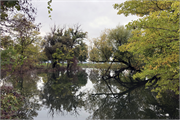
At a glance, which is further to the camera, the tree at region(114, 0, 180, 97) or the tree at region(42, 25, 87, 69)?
the tree at region(42, 25, 87, 69)

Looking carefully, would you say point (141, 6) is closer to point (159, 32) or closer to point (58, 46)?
point (159, 32)

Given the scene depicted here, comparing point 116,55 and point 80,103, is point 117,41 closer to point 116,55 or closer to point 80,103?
point 116,55

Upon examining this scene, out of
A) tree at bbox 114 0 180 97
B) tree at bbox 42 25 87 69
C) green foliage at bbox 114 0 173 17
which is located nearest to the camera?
tree at bbox 114 0 180 97

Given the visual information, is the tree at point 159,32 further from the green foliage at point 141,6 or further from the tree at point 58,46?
the tree at point 58,46

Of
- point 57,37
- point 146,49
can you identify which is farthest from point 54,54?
point 146,49

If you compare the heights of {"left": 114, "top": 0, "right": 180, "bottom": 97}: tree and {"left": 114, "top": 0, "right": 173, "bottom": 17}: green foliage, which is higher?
{"left": 114, "top": 0, "right": 173, "bottom": 17}: green foliage

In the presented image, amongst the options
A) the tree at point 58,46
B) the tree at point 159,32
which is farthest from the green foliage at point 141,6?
the tree at point 58,46

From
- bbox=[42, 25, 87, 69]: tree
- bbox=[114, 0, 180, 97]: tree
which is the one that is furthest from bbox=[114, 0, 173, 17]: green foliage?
bbox=[42, 25, 87, 69]: tree

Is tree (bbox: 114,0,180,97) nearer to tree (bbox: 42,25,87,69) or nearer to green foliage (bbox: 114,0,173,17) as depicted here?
green foliage (bbox: 114,0,173,17)

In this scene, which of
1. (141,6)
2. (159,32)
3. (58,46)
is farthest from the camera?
(58,46)

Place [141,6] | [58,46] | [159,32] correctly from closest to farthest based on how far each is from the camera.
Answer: [159,32] → [141,6] → [58,46]

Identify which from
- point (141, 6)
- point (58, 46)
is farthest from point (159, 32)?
point (58, 46)

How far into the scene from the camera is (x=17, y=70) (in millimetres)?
25453

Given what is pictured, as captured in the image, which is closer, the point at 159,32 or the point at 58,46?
the point at 159,32
